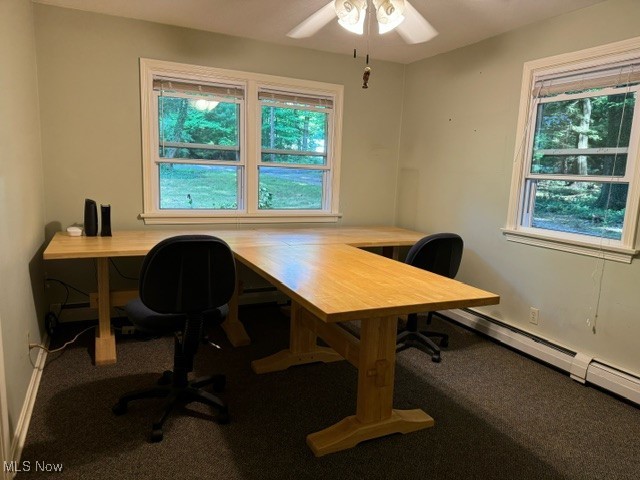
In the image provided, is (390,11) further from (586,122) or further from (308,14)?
(586,122)

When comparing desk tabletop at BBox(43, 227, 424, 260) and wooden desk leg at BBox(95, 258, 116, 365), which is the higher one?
desk tabletop at BBox(43, 227, 424, 260)

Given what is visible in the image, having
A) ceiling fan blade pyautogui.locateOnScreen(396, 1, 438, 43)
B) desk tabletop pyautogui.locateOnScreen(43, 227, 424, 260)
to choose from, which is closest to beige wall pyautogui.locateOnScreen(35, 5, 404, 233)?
desk tabletop pyautogui.locateOnScreen(43, 227, 424, 260)

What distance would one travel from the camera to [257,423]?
2.16 metres

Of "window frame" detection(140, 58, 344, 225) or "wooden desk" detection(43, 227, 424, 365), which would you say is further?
"window frame" detection(140, 58, 344, 225)

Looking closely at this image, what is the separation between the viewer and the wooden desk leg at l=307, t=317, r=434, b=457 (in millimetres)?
1965

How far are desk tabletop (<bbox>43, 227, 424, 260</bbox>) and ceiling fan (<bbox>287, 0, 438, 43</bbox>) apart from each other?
154 cm

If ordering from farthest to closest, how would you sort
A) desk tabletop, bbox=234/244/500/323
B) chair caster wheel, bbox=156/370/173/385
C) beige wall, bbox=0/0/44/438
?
1. chair caster wheel, bbox=156/370/173/385
2. beige wall, bbox=0/0/44/438
3. desk tabletop, bbox=234/244/500/323

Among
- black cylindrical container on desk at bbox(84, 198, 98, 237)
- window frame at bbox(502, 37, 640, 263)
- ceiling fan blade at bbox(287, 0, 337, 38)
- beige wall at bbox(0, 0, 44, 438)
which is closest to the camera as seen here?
beige wall at bbox(0, 0, 44, 438)

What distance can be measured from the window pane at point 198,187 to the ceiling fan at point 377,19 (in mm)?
1360

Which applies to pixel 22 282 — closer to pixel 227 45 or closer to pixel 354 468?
pixel 354 468

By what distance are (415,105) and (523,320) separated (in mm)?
2330

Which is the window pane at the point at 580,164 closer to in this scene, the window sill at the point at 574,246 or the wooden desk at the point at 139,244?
the window sill at the point at 574,246

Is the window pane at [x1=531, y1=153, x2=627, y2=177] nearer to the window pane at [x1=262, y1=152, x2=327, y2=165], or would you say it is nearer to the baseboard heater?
the baseboard heater

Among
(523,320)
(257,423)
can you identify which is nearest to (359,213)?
(523,320)
